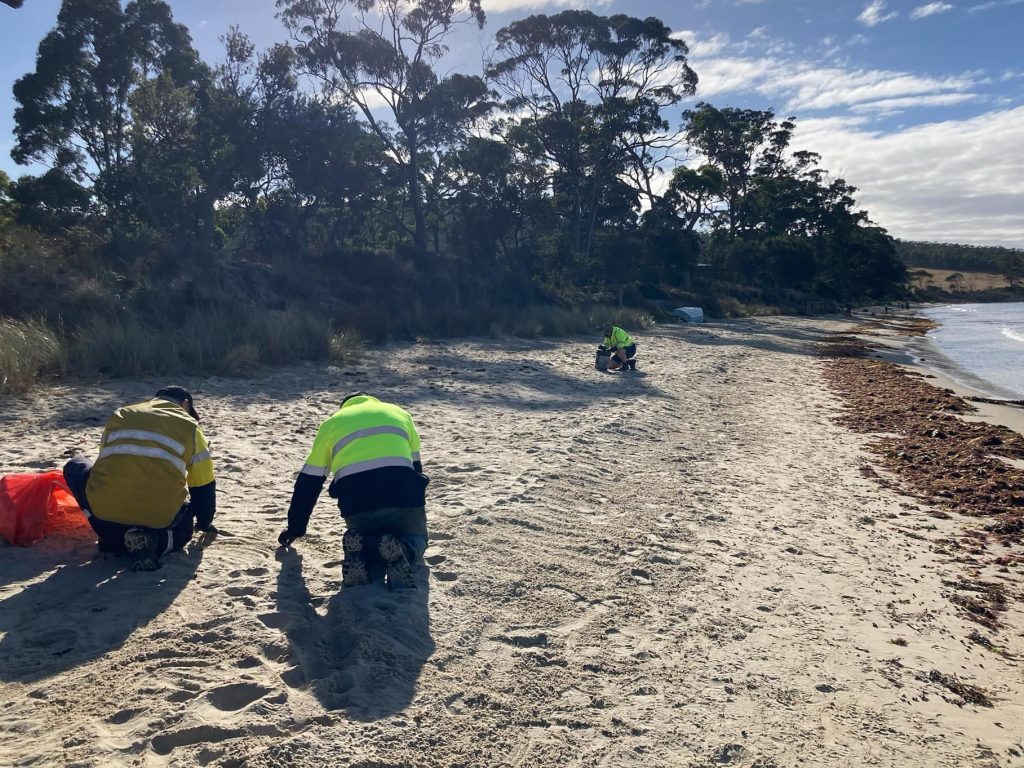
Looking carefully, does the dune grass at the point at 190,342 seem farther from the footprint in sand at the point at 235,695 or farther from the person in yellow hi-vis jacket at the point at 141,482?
the footprint in sand at the point at 235,695

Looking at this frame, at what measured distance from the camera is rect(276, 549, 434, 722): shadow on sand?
115 inches

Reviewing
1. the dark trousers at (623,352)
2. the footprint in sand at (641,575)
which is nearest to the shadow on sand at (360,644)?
the footprint in sand at (641,575)

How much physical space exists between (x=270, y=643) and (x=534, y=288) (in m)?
26.5

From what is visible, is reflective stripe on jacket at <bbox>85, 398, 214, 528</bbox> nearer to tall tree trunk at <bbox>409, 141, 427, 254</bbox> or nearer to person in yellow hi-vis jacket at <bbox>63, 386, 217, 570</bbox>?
person in yellow hi-vis jacket at <bbox>63, 386, 217, 570</bbox>

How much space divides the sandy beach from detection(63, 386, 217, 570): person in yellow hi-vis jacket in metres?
0.19

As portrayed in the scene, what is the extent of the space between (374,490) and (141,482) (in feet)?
4.12

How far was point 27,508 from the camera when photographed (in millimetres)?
4160

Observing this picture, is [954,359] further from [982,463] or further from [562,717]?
[562,717]

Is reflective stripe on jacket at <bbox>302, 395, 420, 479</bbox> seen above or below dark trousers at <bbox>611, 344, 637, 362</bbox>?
above

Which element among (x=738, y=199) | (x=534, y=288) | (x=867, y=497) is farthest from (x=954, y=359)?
(x=738, y=199)

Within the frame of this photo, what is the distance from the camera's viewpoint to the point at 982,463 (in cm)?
773

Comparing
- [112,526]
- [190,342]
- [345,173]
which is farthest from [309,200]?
[112,526]

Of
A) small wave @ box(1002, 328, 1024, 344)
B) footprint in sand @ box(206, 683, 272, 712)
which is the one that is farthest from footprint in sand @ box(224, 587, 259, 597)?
small wave @ box(1002, 328, 1024, 344)

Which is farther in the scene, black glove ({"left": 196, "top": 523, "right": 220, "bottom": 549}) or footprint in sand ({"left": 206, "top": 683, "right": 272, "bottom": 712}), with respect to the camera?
black glove ({"left": 196, "top": 523, "right": 220, "bottom": 549})
